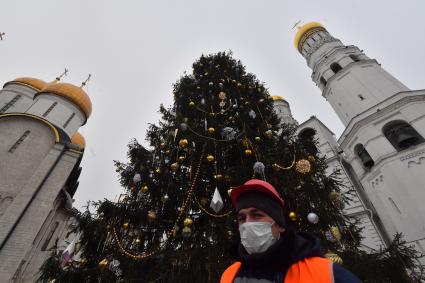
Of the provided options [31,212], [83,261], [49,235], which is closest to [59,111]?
[31,212]

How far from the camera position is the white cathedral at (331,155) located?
39.3ft

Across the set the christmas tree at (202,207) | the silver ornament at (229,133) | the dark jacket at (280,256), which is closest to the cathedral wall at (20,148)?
the christmas tree at (202,207)

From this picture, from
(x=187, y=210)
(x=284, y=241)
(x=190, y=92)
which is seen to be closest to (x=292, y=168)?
(x=187, y=210)

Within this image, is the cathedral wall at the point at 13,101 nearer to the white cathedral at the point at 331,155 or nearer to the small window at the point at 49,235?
the white cathedral at the point at 331,155

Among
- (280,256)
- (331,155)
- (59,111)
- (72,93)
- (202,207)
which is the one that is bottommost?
(280,256)

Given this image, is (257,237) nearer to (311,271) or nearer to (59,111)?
(311,271)

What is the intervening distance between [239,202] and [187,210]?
3.28m

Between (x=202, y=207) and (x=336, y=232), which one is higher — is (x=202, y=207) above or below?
above

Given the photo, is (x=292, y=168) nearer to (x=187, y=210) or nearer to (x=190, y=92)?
(x=187, y=210)

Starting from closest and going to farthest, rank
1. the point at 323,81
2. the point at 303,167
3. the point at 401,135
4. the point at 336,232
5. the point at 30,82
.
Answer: the point at 303,167 < the point at 336,232 < the point at 401,135 < the point at 30,82 < the point at 323,81

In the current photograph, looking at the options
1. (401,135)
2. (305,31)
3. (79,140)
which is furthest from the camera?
(305,31)

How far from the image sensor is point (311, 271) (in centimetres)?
157

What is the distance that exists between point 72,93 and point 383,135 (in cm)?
2521

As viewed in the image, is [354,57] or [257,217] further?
[354,57]
